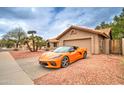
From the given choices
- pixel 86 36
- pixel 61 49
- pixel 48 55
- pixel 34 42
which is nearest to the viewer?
pixel 48 55

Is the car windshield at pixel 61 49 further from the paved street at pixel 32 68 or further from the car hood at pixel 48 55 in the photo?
the paved street at pixel 32 68

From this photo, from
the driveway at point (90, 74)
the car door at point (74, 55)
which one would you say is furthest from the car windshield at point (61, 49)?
the driveway at point (90, 74)

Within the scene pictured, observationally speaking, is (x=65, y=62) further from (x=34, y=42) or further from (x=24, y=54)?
(x=24, y=54)

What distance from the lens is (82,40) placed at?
4.80 metres

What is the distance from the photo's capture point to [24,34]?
14.3 feet

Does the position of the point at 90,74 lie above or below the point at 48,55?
below

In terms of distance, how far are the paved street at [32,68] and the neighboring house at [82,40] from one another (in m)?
0.75

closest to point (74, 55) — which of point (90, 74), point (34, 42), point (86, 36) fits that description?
point (86, 36)

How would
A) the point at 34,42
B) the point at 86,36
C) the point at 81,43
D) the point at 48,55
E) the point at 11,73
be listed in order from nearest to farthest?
the point at 11,73 → the point at 48,55 → the point at 34,42 → the point at 81,43 → the point at 86,36

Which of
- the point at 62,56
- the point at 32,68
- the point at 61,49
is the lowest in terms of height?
the point at 32,68

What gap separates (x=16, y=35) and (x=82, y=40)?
6.57ft
